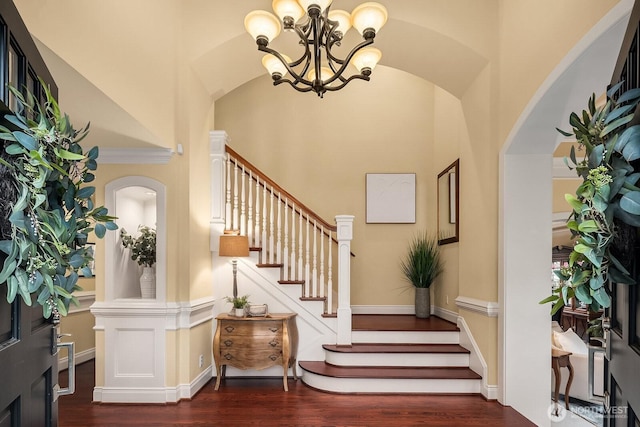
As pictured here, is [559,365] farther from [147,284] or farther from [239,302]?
[147,284]

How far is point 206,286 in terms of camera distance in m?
5.12

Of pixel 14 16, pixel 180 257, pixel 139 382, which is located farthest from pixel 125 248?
pixel 14 16

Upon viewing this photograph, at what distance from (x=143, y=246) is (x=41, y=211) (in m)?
3.52

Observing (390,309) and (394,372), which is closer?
(394,372)

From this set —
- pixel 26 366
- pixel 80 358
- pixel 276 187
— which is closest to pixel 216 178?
pixel 276 187

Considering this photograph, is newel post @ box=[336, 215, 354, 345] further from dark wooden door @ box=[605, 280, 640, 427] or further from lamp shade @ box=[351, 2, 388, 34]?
dark wooden door @ box=[605, 280, 640, 427]

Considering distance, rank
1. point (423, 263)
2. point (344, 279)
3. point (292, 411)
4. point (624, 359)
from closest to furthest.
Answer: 1. point (624, 359)
2. point (292, 411)
3. point (344, 279)
4. point (423, 263)

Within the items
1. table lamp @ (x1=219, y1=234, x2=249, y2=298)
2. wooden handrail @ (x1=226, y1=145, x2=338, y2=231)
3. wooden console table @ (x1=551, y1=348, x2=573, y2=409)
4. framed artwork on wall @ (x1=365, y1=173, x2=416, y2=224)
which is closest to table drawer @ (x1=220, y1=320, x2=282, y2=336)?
table lamp @ (x1=219, y1=234, x2=249, y2=298)

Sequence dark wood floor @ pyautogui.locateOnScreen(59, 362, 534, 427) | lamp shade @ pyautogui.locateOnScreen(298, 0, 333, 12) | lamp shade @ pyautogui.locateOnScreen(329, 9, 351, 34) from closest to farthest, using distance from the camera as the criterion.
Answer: lamp shade @ pyautogui.locateOnScreen(298, 0, 333, 12), lamp shade @ pyautogui.locateOnScreen(329, 9, 351, 34), dark wood floor @ pyautogui.locateOnScreen(59, 362, 534, 427)

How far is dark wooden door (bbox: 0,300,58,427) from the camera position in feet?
4.52

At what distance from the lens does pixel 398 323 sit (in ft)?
19.1

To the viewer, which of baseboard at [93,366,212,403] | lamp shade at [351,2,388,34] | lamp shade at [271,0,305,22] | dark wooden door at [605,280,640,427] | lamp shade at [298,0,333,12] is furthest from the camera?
baseboard at [93,366,212,403]

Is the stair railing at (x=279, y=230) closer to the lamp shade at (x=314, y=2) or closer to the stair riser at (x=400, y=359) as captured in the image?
the stair riser at (x=400, y=359)

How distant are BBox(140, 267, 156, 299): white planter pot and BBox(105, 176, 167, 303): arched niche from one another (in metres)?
0.10
